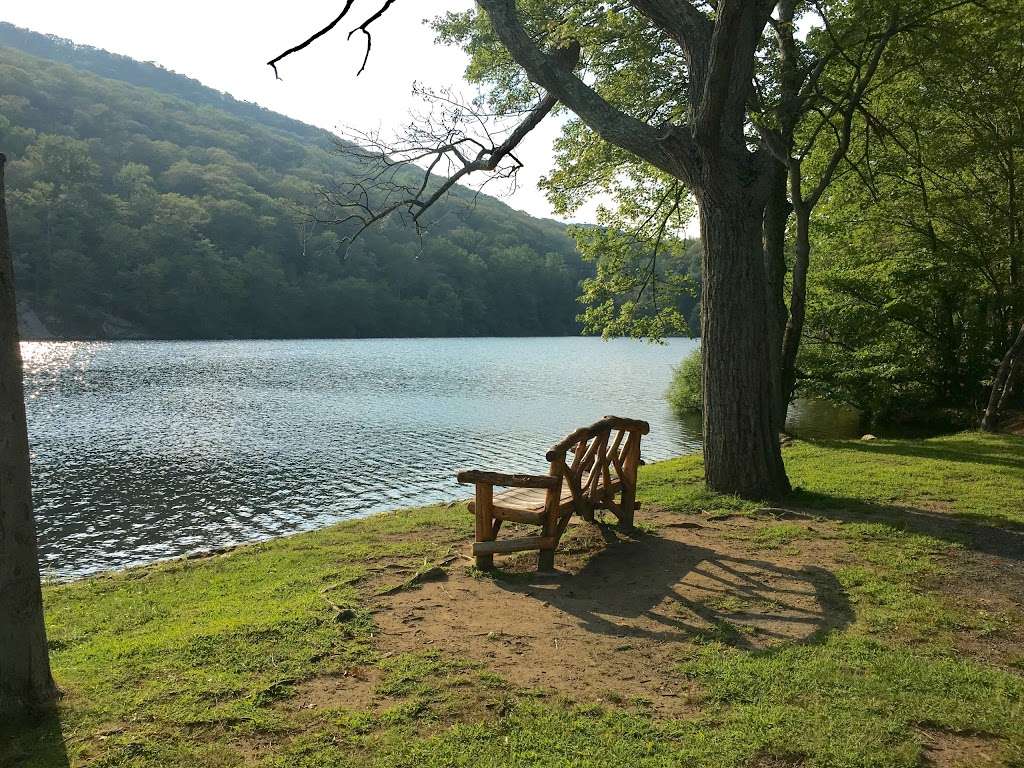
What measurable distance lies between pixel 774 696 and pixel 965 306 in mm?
21403

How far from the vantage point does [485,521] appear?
7.05m

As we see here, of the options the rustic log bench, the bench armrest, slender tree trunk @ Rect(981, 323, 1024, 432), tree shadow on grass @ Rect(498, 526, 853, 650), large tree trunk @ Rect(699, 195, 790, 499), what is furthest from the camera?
slender tree trunk @ Rect(981, 323, 1024, 432)

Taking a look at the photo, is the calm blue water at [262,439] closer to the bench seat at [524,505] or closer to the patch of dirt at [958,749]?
the bench seat at [524,505]

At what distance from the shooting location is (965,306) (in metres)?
21.5

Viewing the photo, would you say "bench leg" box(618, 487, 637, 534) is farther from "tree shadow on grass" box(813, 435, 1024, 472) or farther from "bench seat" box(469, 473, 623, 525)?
"tree shadow on grass" box(813, 435, 1024, 472)

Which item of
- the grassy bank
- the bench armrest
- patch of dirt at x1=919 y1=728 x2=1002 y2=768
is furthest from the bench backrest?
patch of dirt at x1=919 y1=728 x2=1002 y2=768

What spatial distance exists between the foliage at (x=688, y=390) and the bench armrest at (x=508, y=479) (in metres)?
23.8

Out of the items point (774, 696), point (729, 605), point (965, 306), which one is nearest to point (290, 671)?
point (774, 696)

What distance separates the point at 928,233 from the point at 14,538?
801 inches

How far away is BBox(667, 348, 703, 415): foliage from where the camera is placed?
30266mm

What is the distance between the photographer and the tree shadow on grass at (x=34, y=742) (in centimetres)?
357

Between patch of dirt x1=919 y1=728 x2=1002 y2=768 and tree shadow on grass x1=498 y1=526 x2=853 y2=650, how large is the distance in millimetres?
1306

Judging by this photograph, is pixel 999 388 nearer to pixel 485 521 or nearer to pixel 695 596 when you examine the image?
pixel 695 596

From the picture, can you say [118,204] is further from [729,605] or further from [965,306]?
[729,605]
